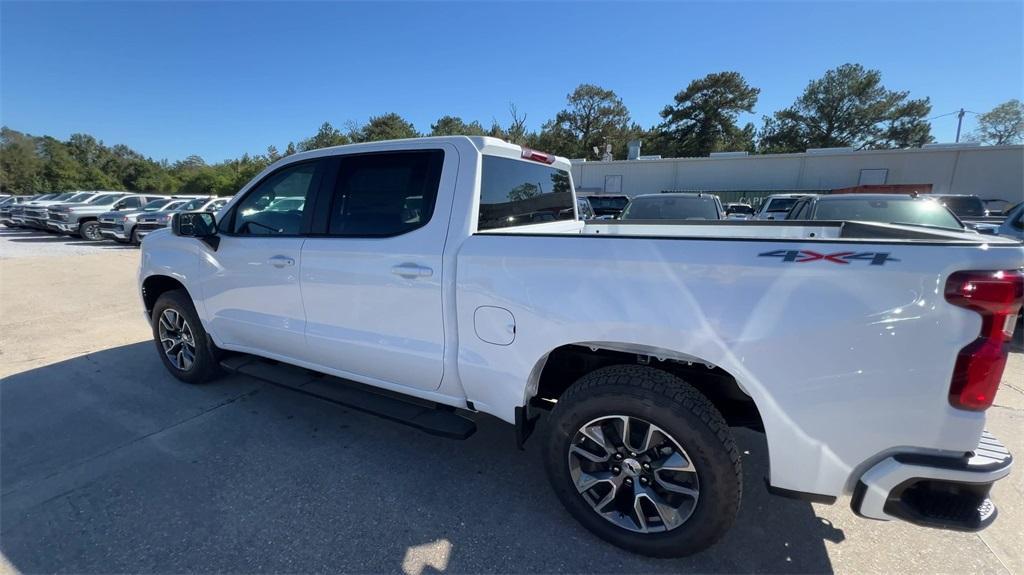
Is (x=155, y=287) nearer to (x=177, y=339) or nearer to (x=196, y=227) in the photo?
(x=177, y=339)

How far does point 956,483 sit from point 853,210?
6.33 meters

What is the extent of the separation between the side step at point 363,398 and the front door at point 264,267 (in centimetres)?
16

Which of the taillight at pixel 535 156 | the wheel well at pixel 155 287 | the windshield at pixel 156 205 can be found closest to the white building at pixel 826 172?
the windshield at pixel 156 205

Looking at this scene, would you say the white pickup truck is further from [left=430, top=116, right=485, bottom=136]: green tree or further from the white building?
[left=430, top=116, right=485, bottom=136]: green tree

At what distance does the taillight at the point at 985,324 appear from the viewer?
1.47m

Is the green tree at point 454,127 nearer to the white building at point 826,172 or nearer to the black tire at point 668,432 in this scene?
the white building at point 826,172

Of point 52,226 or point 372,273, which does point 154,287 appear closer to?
point 372,273

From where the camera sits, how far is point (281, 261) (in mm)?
3078

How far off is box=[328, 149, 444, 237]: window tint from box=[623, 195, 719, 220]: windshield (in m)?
6.87

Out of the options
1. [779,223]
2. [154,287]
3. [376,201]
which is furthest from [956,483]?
[154,287]

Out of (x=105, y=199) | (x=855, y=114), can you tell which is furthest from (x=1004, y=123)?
(x=105, y=199)

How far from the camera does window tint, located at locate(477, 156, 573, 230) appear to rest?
8.64 ft

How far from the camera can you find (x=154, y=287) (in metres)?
4.26

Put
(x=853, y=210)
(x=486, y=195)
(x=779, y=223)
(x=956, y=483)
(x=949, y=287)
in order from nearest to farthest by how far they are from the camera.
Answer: (x=949, y=287)
(x=956, y=483)
(x=486, y=195)
(x=779, y=223)
(x=853, y=210)
